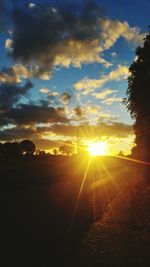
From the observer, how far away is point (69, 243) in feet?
30.0

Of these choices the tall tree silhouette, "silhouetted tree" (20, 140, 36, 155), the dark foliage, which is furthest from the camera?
"silhouetted tree" (20, 140, 36, 155)

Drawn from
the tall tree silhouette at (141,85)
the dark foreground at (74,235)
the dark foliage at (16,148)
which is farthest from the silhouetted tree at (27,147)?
the dark foreground at (74,235)

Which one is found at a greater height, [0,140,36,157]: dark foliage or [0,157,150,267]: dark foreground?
[0,140,36,157]: dark foliage

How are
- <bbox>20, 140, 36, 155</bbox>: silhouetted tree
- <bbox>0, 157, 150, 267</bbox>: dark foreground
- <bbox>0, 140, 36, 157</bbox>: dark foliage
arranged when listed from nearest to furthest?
1. <bbox>0, 157, 150, 267</bbox>: dark foreground
2. <bbox>0, 140, 36, 157</bbox>: dark foliage
3. <bbox>20, 140, 36, 155</bbox>: silhouetted tree

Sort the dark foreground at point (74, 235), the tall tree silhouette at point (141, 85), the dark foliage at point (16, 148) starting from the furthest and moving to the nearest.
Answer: the dark foliage at point (16, 148) < the tall tree silhouette at point (141, 85) < the dark foreground at point (74, 235)

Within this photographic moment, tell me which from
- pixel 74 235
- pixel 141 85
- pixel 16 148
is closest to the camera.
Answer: pixel 74 235

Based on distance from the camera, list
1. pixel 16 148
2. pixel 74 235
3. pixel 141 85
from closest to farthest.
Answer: pixel 74 235, pixel 141 85, pixel 16 148

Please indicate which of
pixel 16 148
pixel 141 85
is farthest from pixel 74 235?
pixel 16 148

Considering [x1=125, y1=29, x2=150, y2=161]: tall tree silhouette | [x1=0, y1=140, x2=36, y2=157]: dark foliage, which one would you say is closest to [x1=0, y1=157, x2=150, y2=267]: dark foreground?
[x1=125, y1=29, x2=150, y2=161]: tall tree silhouette

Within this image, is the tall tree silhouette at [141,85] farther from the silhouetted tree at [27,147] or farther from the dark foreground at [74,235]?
the silhouetted tree at [27,147]

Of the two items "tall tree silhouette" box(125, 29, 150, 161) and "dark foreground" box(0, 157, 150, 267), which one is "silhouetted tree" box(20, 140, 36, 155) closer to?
"tall tree silhouette" box(125, 29, 150, 161)

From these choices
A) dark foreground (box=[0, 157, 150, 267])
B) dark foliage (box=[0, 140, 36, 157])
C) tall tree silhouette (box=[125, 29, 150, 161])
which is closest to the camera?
dark foreground (box=[0, 157, 150, 267])

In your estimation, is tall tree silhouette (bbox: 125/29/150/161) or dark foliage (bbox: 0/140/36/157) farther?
dark foliage (bbox: 0/140/36/157)

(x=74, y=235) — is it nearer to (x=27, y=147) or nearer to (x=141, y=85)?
(x=141, y=85)
